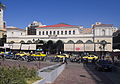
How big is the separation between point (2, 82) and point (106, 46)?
56.0 meters

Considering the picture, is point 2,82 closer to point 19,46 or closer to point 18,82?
point 18,82

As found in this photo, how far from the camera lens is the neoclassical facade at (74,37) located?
56.1 metres

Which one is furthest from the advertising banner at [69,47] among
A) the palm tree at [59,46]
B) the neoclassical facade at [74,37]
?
the palm tree at [59,46]

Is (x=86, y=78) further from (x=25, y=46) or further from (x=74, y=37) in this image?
(x=74, y=37)

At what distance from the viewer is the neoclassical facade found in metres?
56.1

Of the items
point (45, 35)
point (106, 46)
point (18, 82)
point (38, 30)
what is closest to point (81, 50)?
point (106, 46)

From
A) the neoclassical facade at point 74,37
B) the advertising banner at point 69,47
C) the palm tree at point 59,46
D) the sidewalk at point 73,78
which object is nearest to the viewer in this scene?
the sidewalk at point 73,78

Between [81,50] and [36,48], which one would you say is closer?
[81,50]

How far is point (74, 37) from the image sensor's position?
6644cm

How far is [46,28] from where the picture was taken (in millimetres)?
73500

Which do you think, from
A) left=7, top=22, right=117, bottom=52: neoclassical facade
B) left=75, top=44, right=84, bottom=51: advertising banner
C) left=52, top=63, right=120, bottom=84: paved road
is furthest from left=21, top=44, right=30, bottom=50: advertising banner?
left=52, top=63, right=120, bottom=84: paved road

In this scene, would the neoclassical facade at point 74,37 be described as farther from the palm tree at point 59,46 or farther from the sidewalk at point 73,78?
the sidewalk at point 73,78

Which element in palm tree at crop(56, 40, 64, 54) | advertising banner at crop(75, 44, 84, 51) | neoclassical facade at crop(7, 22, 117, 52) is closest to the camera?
advertising banner at crop(75, 44, 84, 51)

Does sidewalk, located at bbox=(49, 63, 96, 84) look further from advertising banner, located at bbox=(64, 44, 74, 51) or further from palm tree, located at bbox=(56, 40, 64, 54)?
palm tree, located at bbox=(56, 40, 64, 54)
